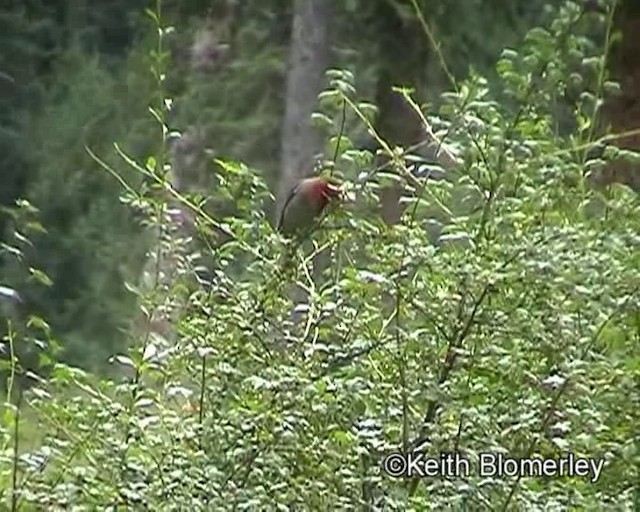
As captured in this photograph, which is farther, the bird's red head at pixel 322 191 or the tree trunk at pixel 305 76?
the tree trunk at pixel 305 76

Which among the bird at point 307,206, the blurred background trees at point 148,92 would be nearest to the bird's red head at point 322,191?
the bird at point 307,206

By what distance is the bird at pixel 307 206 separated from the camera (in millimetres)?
1777

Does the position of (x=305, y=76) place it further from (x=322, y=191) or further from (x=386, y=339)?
(x=386, y=339)

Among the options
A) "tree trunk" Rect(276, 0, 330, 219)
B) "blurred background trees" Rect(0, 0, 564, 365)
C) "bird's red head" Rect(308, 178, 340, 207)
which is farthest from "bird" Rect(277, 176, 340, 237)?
"tree trunk" Rect(276, 0, 330, 219)

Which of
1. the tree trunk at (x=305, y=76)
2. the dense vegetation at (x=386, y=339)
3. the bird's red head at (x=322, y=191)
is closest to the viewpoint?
the dense vegetation at (x=386, y=339)

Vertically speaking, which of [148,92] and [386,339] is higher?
[386,339]

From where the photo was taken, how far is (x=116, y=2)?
5281mm

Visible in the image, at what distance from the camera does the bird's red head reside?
176 cm

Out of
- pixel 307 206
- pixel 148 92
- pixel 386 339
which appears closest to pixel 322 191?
pixel 307 206

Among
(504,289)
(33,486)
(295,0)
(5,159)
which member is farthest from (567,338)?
(5,159)

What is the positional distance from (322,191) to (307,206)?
0.03 meters

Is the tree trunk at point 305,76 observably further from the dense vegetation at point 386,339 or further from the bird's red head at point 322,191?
the bird's red head at point 322,191

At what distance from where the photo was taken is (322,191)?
178 centimetres

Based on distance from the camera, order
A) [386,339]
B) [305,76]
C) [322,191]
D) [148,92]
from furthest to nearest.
A: [148,92], [305,76], [322,191], [386,339]
